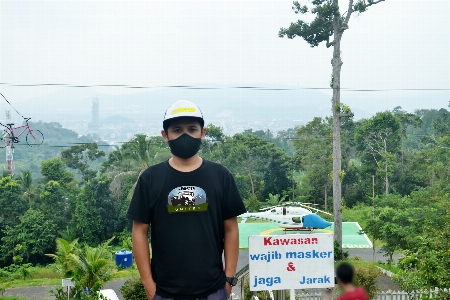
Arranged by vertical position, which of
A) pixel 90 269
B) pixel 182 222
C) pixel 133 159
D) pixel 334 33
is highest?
pixel 334 33

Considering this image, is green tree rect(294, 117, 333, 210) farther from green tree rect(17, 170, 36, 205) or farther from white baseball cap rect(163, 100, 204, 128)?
white baseball cap rect(163, 100, 204, 128)

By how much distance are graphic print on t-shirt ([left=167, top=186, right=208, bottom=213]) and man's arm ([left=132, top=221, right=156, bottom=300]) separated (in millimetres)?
187

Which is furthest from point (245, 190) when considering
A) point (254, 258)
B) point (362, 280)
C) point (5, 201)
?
point (254, 258)

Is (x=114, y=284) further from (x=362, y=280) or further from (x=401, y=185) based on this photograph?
(x=401, y=185)

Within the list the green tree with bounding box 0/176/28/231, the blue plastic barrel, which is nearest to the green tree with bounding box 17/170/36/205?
the green tree with bounding box 0/176/28/231

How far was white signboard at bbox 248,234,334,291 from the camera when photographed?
3.52m

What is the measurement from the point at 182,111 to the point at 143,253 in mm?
727

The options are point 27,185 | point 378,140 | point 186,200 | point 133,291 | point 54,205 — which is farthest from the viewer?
point 378,140

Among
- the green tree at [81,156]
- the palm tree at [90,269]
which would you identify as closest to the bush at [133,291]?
the palm tree at [90,269]

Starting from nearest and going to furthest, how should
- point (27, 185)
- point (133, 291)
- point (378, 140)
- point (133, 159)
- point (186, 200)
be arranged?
point (186, 200) < point (133, 291) < point (133, 159) < point (27, 185) < point (378, 140)

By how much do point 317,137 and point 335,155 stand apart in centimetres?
1484

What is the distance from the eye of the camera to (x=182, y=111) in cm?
243

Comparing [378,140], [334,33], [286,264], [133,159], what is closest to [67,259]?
[286,264]

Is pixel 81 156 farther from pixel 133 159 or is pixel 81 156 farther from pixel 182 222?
pixel 182 222
